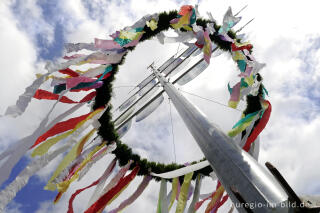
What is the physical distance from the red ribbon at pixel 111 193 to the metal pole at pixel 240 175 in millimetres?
1901

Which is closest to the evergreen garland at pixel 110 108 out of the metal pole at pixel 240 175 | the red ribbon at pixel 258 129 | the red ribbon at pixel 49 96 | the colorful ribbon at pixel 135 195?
the colorful ribbon at pixel 135 195

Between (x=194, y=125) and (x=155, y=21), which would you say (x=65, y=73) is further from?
(x=194, y=125)

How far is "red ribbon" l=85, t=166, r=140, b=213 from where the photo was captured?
3057 mm

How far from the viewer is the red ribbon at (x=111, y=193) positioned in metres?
3.06

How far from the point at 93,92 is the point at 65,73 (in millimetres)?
468

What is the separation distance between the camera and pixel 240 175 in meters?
1.27

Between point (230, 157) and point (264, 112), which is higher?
point (230, 157)

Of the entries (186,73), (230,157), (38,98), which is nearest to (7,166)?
(38,98)

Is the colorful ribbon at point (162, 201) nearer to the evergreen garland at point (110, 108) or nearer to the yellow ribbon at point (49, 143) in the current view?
the evergreen garland at point (110, 108)

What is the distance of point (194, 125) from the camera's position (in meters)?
2.01

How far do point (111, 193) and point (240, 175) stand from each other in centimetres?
242

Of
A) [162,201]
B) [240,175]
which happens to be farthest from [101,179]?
[240,175]

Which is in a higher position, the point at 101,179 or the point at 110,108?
the point at 110,108

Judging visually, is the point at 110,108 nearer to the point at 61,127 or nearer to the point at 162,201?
the point at 61,127
